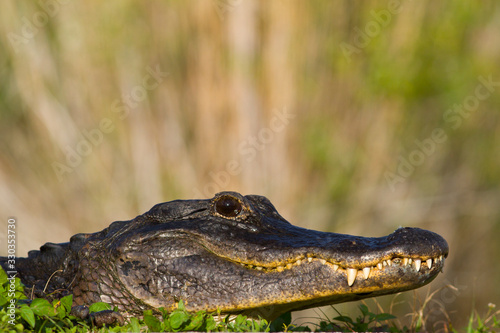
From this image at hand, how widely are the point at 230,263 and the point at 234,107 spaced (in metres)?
6.00

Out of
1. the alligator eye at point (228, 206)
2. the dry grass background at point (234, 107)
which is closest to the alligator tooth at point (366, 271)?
the alligator eye at point (228, 206)

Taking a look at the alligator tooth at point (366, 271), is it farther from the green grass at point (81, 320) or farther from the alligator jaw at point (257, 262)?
the green grass at point (81, 320)

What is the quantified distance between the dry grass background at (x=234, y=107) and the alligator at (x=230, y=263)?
5.57 meters

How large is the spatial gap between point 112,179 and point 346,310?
12.8ft

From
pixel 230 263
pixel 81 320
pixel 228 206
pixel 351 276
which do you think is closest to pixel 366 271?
pixel 351 276

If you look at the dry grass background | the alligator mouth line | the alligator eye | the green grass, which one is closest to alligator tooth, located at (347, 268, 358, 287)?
the alligator mouth line

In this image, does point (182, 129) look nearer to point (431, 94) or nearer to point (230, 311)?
point (431, 94)

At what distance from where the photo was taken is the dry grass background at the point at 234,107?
9086mm

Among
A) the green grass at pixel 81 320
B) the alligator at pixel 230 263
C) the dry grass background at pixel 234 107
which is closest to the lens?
the green grass at pixel 81 320

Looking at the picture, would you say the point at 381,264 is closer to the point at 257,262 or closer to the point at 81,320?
the point at 257,262

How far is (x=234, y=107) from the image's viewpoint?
9.08 metres

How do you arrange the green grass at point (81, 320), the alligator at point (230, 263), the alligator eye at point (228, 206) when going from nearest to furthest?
the green grass at point (81, 320) < the alligator at point (230, 263) < the alligator eye at point (228, 206)

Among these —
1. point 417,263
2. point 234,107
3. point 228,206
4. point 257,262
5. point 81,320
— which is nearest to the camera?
point 417,263

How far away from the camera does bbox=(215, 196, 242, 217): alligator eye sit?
3420 millimetres
